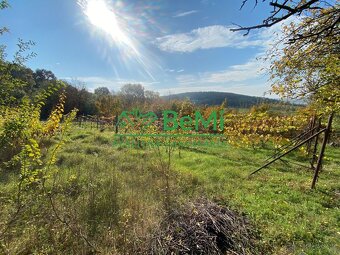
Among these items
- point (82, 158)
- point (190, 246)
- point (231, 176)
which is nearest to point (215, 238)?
point (190, 246)

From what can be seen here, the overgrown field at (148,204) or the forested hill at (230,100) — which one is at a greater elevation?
the forested hill at (230,100)

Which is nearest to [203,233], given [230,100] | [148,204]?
[148,204]

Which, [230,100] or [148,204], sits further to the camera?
[230,100]

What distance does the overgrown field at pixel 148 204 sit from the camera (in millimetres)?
3150

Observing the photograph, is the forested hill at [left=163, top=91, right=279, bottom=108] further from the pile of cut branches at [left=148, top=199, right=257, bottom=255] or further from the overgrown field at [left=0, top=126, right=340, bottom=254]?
the pile of cut branches at [left=148, top=199, right=257, bottom=255]

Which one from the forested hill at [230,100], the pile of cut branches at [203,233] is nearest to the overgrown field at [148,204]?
the pile of cut branches at [203,233]

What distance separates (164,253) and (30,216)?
7.84 ft

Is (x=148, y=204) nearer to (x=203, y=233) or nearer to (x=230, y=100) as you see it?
(x=203, y=233)

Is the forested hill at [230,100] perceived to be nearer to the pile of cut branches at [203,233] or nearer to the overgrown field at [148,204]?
the overgrown field at [148,204]

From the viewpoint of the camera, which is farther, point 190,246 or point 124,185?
point 124,185

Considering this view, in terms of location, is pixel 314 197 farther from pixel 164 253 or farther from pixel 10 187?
pixel 10 187

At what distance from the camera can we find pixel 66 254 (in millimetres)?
3018

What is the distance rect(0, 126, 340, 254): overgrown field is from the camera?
315cm

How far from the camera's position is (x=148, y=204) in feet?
13.9
